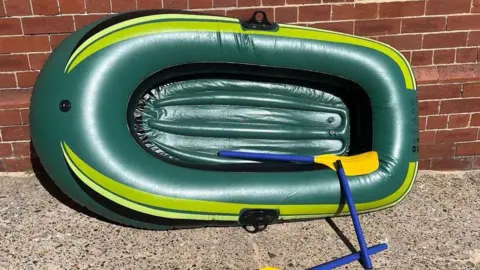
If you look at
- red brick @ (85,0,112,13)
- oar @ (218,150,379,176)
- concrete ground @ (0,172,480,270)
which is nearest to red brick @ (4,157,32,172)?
concrete ground @ (0,172,480,270)

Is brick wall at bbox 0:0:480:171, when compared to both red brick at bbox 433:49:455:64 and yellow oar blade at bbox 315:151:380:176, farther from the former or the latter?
yellow oar blade at bbox 315:151:380:176

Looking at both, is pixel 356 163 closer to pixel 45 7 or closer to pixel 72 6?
pixel 72 6

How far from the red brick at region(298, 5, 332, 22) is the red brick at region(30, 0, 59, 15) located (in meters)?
1.22

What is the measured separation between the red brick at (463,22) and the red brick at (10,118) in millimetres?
2303

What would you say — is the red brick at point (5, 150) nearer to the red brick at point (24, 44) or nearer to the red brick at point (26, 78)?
the red brick at point (26, 78)

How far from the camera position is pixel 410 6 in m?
2.96

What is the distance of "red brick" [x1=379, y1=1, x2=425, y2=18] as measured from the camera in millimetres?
2945

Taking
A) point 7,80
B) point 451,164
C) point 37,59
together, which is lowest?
point 451,164

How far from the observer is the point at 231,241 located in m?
2.58

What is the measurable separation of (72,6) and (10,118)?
68 centimetres

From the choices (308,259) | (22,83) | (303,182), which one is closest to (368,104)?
(303,182)

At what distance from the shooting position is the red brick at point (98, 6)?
2.84 metres

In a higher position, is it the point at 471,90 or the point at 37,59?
the point at 37,59

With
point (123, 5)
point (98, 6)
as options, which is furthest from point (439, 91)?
point (98, 6)
